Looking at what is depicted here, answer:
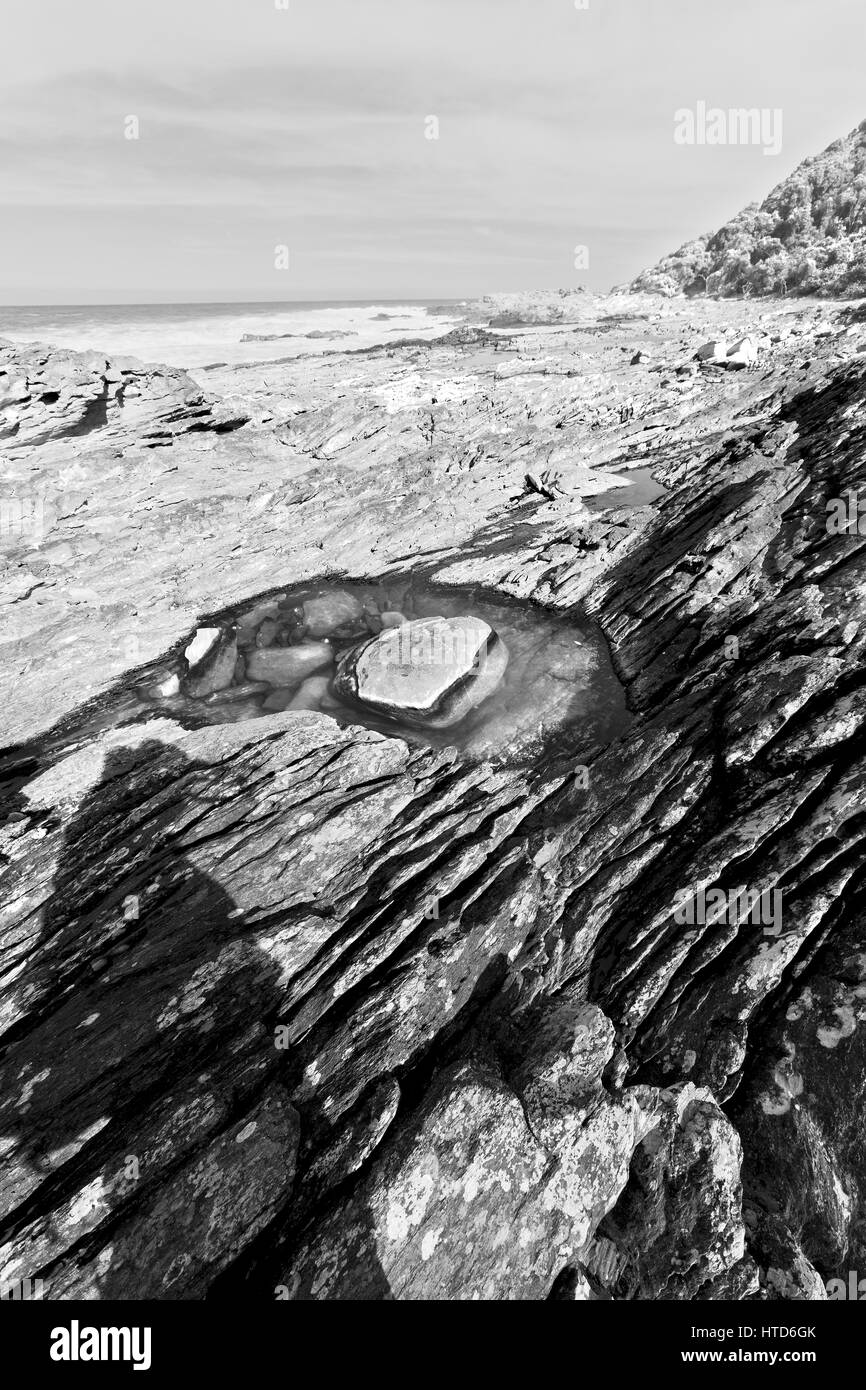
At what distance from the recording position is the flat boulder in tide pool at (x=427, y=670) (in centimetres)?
2620

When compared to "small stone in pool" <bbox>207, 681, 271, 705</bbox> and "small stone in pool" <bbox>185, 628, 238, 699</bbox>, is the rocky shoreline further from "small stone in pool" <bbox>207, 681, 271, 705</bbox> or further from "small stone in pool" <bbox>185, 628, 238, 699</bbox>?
"small stone in pool" <bbox>207, 681, 271, 705</bbox>

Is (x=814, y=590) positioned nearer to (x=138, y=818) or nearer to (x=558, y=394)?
(x=138, y=818)

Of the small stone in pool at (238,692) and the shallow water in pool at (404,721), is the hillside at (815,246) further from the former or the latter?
the small stone in pool at (238,692)

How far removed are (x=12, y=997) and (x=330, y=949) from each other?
30.7ft

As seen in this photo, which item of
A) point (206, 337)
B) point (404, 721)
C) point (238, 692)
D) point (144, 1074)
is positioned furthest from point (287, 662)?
point (206, 337)

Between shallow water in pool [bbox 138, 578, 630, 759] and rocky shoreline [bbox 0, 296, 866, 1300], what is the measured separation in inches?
57.0

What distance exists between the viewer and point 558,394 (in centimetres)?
6625

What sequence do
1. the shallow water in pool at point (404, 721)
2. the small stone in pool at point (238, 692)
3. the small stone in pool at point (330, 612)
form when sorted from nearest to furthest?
the shallow water in pool at point (404, 721), the small stone in pool at point (238, 692), the small stone in pool at point (330, 612)

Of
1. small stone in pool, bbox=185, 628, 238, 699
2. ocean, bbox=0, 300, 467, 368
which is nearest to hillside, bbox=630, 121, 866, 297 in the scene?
ocean, bbox=0, 300, 467, 368

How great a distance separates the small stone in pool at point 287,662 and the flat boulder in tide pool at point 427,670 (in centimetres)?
199

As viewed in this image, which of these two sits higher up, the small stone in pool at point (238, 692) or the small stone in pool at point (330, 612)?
the small stone in pool at point (330, 612)

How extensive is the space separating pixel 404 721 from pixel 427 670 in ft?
8.94

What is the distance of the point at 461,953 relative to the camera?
15.3 m

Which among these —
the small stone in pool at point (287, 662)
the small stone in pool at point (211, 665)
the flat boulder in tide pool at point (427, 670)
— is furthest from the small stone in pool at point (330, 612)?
the flat boulder in tide pool at point (427, 670)
